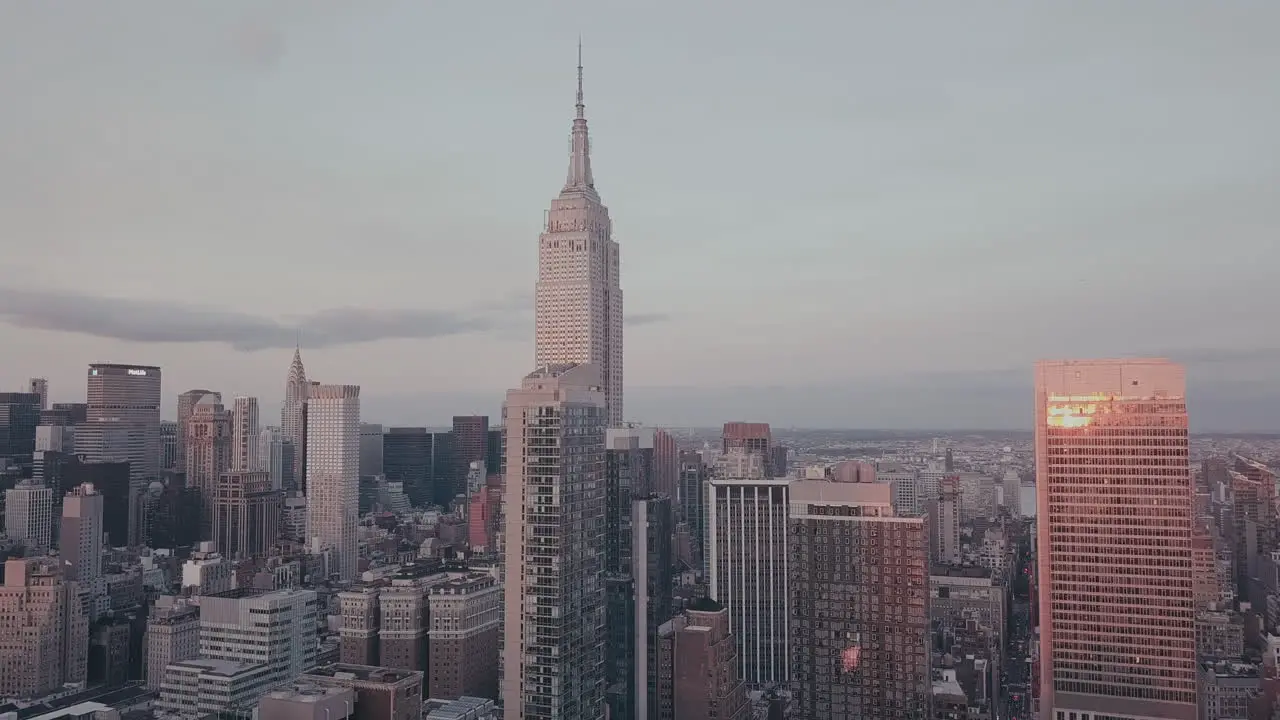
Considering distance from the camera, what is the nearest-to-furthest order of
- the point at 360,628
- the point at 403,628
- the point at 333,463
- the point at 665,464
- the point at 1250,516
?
the point at 1250,516 < the point at 403,628 < the point at 360,628 < the point at 665,464 < the point at 333,463

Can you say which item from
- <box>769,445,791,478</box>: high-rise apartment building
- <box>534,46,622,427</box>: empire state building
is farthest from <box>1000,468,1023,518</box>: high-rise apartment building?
<box>534,46,622,427</box>: empire state building

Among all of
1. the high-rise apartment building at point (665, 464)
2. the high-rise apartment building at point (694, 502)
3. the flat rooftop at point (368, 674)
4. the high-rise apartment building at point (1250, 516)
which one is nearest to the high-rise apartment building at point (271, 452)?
the high-rise apartment building at point (694, 502)

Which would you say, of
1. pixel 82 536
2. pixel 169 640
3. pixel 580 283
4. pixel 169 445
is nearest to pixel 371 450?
pixel 169 445

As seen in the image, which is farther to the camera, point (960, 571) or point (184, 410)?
point (184, 410)

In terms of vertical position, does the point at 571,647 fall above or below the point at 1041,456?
below

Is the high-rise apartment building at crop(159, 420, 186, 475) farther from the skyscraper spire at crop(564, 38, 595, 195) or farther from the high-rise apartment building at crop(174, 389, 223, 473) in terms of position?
the skyscraper spire at crop(564, 38, 595, 195)

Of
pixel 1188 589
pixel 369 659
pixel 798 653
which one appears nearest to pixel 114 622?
pixel 369 659

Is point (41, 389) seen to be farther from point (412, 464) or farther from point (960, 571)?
point (960, 571)

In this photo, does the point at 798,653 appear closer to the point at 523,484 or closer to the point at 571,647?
the point at 571,647
